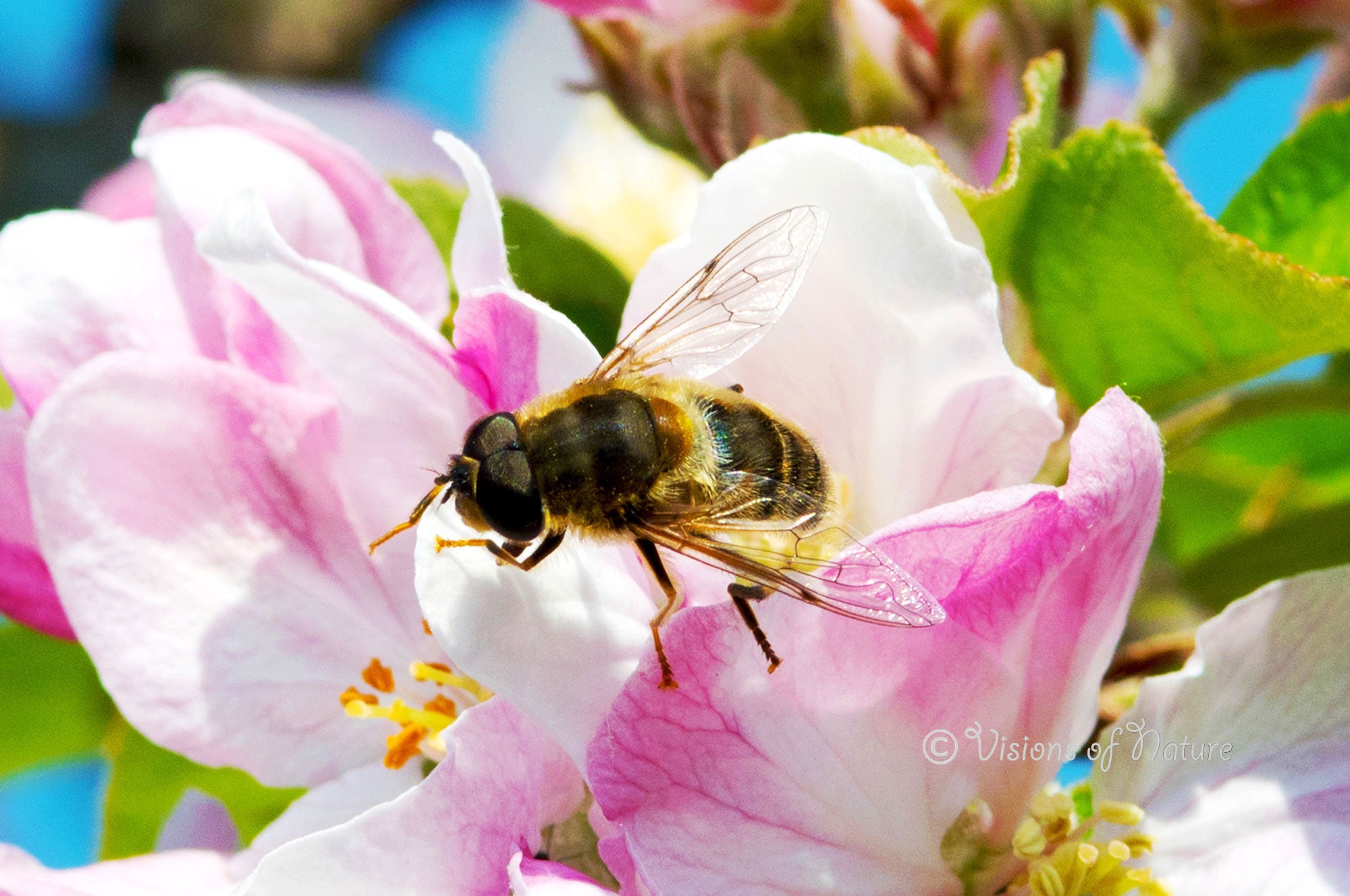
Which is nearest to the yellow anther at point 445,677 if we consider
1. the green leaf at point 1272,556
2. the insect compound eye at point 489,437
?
the insect compound eye at point 489,437

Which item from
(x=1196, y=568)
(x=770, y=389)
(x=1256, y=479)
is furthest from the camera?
(x=1256, y=479)

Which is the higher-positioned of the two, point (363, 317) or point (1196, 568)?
point (1196, 568)

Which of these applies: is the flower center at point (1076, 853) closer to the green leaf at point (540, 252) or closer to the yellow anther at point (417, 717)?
the yellow anther at point (417, 717)

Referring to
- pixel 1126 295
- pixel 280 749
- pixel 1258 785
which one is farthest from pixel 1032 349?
pixel 280 749

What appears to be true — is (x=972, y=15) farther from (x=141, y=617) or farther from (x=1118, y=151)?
(x=141, y=617)

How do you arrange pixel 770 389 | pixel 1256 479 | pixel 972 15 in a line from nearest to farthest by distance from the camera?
pixel 770 389 < pixel 972 15 < pixel 1256 479

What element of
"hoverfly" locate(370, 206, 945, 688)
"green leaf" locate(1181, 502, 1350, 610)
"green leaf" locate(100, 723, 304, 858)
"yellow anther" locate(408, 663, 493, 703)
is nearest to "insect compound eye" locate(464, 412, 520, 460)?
"hoverfly" locate(370, 206, 945, 688)

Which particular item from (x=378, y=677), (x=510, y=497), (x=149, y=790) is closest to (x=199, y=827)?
(x=149, y=790)
